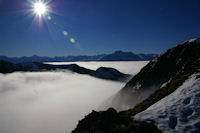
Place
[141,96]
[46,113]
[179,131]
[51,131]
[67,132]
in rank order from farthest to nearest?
[46,113]
[51,131]
[67,132]
[141,96]
[179,131]

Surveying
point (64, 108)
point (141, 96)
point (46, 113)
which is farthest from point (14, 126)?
point (141, 96)

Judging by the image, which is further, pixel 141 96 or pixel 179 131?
pixel 141 96

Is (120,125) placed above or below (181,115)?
below

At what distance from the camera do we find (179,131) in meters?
8.66

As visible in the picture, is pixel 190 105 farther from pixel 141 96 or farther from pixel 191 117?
pixel 141 96

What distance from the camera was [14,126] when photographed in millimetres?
147375

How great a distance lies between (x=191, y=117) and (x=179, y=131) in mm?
2155

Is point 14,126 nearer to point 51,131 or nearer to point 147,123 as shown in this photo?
point 51,131

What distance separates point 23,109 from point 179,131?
775 feet

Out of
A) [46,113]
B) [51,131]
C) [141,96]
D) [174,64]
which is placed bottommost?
[51,131]

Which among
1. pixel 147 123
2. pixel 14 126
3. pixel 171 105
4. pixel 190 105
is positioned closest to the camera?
pixel 147 123

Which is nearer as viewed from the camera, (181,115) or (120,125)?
(120,125)

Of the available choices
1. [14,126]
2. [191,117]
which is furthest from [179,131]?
[14,126]

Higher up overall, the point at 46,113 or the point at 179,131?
the point at 179,131
